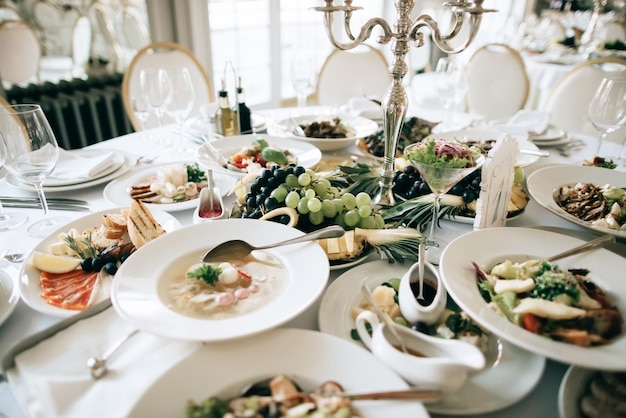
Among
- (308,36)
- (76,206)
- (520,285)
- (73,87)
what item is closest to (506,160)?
(520,285)

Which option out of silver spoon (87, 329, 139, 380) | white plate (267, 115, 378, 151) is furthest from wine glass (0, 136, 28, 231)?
white plate (267, 115, 378, 151)

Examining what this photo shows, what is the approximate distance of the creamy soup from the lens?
728mm

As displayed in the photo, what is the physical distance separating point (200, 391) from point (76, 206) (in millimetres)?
826

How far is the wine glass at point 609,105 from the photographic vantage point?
135cm

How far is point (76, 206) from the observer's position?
1175 millimetres

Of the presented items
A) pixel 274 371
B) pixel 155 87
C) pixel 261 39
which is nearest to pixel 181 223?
pixel 274 371

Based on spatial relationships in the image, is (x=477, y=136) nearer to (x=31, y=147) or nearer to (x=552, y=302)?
(x=552, y=302)

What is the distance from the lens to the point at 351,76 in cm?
262

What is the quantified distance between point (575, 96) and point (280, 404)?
242 cm

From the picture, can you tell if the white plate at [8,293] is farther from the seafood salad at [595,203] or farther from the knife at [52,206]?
the seafood salad at [595,203]

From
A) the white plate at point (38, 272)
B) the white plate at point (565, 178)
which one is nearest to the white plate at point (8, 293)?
the white plate at point (38, 272)

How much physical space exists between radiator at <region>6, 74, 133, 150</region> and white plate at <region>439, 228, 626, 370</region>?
121 inches

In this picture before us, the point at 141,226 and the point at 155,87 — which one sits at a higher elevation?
the point at 155,87

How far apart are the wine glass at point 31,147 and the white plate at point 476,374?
700 millimetres
